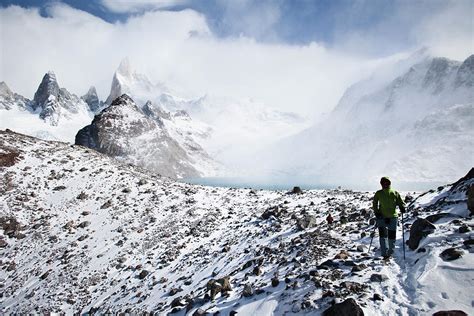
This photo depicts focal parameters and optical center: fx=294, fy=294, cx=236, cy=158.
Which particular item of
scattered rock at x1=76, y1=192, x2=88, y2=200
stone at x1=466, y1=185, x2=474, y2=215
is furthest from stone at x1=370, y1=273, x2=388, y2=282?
scattered rock at x1=76, y1=192, x2=88, y2=200

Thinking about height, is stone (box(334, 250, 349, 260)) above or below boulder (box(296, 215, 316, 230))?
below

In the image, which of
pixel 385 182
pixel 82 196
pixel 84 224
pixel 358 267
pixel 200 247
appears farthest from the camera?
pixel 82 196

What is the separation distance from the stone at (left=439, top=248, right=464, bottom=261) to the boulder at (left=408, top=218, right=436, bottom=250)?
156 centimetres

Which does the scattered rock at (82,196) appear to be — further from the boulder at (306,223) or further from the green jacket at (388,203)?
the green jacket at (388,203)

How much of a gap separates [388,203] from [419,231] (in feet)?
5.95

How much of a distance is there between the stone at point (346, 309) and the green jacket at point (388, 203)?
4.58m

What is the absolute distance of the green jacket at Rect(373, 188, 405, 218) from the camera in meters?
11.8

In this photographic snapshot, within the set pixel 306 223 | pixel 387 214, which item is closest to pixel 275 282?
pixel 387 214

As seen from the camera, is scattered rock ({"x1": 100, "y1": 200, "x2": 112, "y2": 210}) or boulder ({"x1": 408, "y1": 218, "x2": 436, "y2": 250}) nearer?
boulder ({"x1": 408, "y1": 218, "x2": 436, "y2": 250})

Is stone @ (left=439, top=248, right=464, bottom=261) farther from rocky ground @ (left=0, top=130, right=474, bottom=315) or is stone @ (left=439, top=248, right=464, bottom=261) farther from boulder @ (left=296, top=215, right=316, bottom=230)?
boulder @ (left=296, top=215, right=316, bottom=230)

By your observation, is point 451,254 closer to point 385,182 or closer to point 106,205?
point 385,182

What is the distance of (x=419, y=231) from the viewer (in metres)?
12.0

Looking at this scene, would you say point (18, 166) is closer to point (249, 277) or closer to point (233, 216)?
point (233, 216)

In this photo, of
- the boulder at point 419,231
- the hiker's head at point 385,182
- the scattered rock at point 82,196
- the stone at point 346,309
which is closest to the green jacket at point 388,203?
the hiker's head at point 385,182
